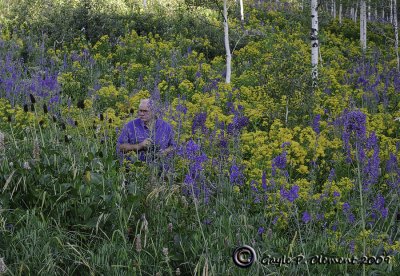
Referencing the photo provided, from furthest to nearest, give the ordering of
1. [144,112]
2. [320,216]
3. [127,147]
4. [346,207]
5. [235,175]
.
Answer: [144,112] < [127,147] < [235,175] < [320,216] < [346,207]

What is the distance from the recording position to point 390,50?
19.6 meters

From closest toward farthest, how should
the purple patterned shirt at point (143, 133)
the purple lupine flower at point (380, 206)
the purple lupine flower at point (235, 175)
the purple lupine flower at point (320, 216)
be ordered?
1. the purple lupine flower at point (380, 206)
2. the purple lupine flower at point (320, 216)
3. the purple lupine flower at point (235, 175)
4. the purple patterned shirt at point (143, 133)

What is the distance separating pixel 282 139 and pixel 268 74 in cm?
433

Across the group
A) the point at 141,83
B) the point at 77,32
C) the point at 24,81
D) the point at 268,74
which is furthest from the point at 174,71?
the point at 77,32

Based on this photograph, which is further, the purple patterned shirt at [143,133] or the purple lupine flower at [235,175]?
the purple patterned shirt at [143,133]

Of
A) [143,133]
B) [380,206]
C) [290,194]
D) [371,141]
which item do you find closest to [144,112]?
[143,133]

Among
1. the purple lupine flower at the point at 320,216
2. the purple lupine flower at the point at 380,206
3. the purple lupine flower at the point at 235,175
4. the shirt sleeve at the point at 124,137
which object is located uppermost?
the shirt sleeve at the point at 124,137

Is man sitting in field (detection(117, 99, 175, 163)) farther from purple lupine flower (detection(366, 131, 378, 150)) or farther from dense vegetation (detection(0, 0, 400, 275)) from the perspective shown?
purple lupine flower (detection(366, 131, 378, 150))

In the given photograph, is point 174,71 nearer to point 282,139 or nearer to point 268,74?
point 268,74

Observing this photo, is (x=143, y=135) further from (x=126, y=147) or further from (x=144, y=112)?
(x=126, y=147)

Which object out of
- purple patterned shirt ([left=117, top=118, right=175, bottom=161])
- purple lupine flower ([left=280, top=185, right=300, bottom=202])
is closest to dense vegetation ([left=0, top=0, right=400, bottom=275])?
purple lupine flower ([left=280, top=185, right=300, bottom=202])

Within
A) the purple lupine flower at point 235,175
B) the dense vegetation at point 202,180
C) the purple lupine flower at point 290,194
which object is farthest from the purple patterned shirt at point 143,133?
the purple lupine flower at point 290,194

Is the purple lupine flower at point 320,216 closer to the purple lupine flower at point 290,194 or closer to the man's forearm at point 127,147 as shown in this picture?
the purple lupine flower at point 290,194

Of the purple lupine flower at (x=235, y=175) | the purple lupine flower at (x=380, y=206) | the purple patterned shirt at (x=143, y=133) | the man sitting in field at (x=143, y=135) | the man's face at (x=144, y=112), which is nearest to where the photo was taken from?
the purple lupine flower at (x=380, y=206)
